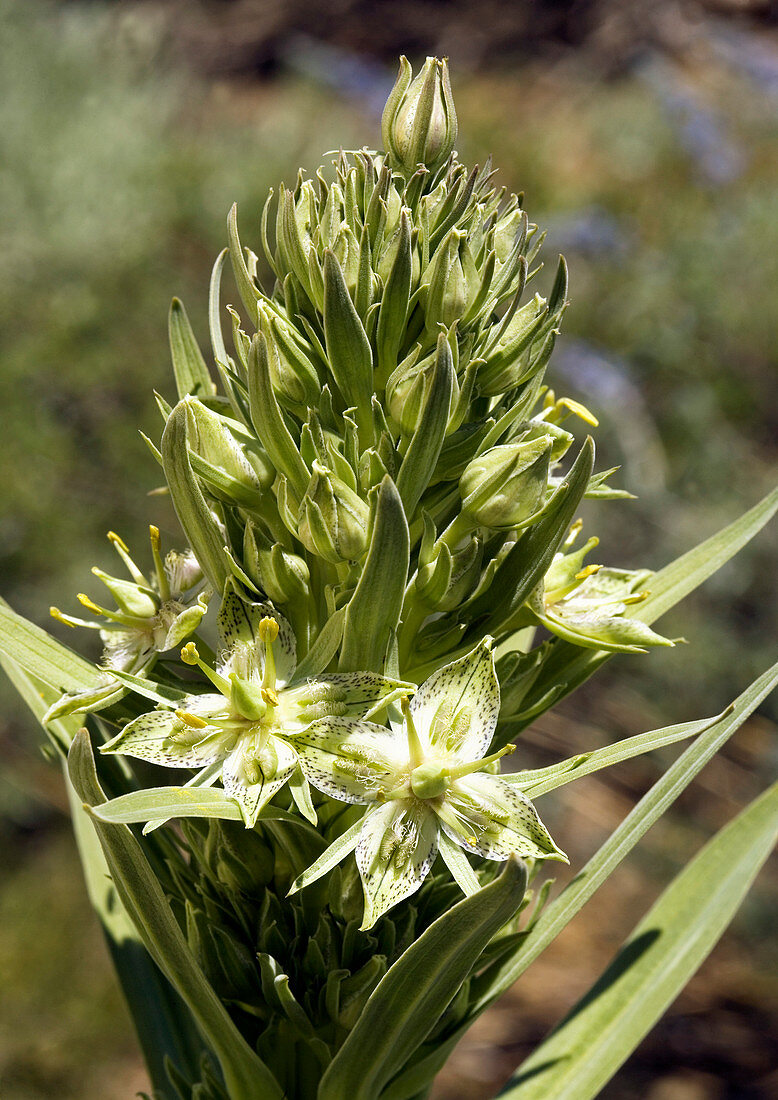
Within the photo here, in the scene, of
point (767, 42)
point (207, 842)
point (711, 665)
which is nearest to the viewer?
point (207, 842)

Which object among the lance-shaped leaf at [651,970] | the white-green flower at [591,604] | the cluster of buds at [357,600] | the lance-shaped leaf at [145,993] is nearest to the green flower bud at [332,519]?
the cluster of buds at [357,600]

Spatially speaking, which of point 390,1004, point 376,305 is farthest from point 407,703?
point 376,305

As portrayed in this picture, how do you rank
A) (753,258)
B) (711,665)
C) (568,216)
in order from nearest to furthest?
(711,665) < (753,258) < (568,216)

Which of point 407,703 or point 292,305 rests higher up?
point 292,305

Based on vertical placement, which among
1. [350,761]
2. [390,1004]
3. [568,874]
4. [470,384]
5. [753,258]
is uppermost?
[753,258]

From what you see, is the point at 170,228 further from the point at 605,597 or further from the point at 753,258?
the point at 605,597

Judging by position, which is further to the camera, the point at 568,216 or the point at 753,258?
the point at 568,216
